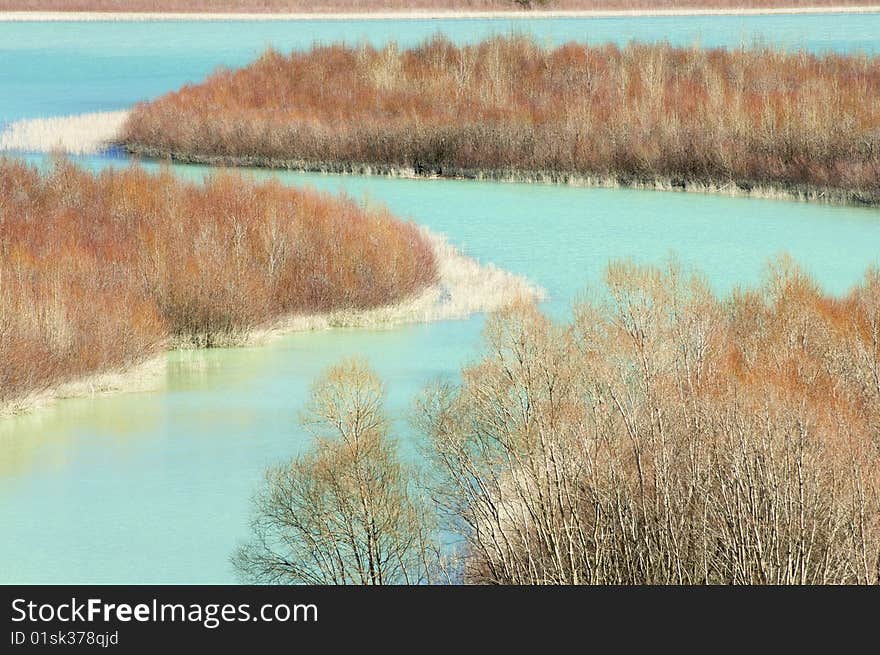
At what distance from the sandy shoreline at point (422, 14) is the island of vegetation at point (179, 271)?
54378 mm

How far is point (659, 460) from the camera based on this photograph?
25.9ft

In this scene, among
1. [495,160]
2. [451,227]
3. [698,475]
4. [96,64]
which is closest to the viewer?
[698,475]

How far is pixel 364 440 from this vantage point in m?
8.72

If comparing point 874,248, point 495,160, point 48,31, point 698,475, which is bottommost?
point 698,475

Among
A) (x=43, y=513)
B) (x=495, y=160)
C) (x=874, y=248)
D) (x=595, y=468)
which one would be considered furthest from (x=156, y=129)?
(x=595, y=468)

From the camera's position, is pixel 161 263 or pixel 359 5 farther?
pixel 359 5

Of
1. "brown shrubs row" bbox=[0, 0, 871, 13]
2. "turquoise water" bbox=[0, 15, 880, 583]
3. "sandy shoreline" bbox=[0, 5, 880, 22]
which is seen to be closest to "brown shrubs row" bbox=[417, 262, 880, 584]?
"turquoise water" bbox=[0, 15, 880, 583]

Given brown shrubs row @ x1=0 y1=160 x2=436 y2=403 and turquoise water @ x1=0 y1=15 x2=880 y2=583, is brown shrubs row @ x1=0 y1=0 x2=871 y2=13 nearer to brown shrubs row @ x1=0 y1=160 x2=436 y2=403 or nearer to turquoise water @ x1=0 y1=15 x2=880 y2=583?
turquoise water @ x1=0 y1=15 x2=880 y2=583

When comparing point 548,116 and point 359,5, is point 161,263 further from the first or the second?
point 359,5

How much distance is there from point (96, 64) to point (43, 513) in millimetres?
52046

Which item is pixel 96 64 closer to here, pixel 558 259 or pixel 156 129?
pixel 156 129

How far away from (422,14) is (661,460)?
234 feet

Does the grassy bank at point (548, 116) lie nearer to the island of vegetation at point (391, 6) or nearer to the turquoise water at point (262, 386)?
the turquoise water at point (262, 386)

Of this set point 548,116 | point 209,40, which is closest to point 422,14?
point 209,40
